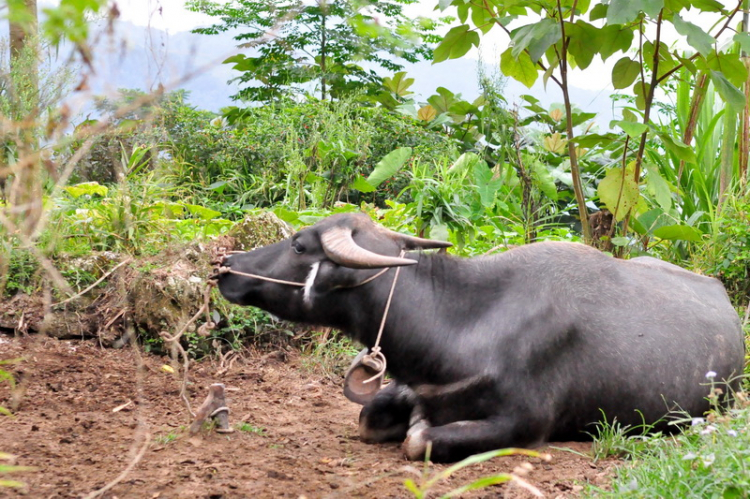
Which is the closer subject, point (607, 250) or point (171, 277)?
point (171, 277)

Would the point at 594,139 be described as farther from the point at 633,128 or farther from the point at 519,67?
the point at 519,67

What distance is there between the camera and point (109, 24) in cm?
220

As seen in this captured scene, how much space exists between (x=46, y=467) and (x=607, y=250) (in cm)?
479

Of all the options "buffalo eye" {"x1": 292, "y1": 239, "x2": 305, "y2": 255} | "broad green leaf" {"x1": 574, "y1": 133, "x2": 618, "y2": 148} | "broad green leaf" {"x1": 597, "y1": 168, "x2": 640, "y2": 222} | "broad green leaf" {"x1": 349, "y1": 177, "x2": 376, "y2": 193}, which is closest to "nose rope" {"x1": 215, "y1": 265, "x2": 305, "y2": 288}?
"buffalo eye" {"x1": 292, "y1": 239, "x2": 305, "y2": 255}

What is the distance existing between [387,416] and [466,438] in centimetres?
58

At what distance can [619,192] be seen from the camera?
580 cm

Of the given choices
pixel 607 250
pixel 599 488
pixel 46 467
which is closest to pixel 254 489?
pixel 46 467

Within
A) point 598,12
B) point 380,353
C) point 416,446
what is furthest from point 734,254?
point 416,446

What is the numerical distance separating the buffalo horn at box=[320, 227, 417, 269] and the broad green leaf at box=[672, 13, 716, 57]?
2.55m

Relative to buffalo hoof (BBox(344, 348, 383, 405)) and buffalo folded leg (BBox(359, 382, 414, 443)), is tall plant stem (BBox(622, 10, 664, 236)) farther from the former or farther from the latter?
buffalo hoof (BBox(344, 348, 383, 405))

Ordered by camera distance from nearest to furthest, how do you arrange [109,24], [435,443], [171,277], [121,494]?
[109,24] < [121,494] < [435,443] < [171,277]

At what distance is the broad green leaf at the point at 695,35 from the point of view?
4996 millimetres

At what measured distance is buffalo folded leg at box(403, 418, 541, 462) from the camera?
12.3 ft

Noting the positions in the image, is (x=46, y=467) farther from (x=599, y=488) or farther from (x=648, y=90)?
(x=648, y=90)
